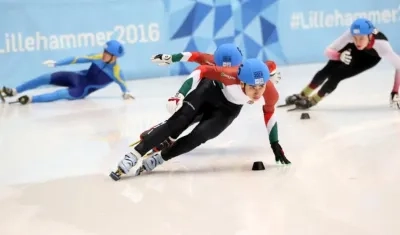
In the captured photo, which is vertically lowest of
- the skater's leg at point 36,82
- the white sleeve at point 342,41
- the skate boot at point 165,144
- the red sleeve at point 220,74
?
the skater's leg at point 36,82

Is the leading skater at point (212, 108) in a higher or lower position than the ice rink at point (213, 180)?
higher

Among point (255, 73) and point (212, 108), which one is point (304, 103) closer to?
point (212, 108)

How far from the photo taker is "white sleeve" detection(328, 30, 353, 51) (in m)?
8.11

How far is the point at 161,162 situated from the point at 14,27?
646cm

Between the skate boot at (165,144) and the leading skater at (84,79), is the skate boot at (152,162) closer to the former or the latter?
the skate boot at (165,144)

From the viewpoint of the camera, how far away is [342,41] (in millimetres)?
8172

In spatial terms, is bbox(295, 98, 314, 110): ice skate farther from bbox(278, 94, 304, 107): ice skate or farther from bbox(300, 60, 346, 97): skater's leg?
bbox(300, 60, 346, 97): skater's leg

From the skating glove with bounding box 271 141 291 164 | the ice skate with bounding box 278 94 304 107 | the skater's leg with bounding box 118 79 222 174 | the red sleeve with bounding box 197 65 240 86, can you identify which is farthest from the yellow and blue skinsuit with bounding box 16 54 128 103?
the skating glove with bounding box 271 141 291 164

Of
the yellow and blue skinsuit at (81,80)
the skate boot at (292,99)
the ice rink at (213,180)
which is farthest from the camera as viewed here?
the yellow and blue skinsuit at (81,80)

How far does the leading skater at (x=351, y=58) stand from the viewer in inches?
313

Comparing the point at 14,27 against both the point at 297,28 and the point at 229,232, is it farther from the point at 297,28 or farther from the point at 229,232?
the point at 229,232

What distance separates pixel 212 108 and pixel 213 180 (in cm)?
76

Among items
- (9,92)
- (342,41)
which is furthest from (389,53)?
(9,92)

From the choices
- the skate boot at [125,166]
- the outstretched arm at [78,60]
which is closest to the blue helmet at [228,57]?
the skate boot at [125,166]
